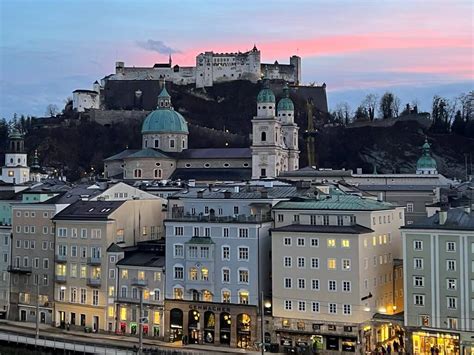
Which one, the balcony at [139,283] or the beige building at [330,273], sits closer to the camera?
the beige building at [330,273]

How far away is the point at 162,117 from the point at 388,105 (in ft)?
215

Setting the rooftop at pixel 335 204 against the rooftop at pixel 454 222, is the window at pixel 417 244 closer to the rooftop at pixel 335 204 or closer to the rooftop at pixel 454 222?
the rooftop at pixel 454 222

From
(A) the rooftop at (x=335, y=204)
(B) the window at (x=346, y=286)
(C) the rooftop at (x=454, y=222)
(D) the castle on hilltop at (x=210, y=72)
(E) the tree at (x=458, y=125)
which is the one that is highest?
(D) the castle on hilltop at (x=210, y=72)

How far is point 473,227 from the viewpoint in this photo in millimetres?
46969

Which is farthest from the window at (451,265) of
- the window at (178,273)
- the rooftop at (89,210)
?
the rooftop at (89,210)

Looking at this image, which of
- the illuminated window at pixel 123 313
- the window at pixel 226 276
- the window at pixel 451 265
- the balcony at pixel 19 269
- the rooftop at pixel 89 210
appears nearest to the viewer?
the window at pixel 451 265

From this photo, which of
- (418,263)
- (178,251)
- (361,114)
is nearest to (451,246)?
(418,263)

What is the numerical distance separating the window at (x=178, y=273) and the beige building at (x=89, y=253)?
5.60 meters

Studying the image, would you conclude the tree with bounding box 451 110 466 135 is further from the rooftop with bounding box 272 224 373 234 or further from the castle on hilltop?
the rooftop with bounding box 272 224 373 234

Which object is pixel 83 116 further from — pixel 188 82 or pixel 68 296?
pixel 68 296

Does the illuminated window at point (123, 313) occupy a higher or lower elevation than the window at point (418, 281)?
lower

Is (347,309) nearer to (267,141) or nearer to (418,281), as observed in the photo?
(418,281)

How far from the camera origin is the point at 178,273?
5622cm

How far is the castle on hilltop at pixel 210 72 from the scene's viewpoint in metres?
166
